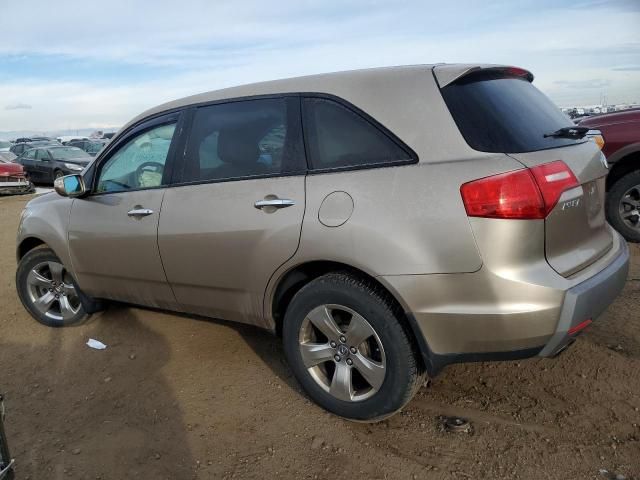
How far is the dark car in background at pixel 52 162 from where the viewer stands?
1848 centimetres

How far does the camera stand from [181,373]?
3.56 meters

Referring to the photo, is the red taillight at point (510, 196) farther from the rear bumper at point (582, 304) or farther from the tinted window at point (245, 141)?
the tinted window at point (245, 141)

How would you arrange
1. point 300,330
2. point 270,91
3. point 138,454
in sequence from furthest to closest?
point 270,91, point 300,330, point 138,454

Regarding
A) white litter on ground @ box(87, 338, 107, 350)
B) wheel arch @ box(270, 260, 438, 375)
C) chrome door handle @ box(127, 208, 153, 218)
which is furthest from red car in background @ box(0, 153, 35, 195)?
wheel arch @ box(270, 260, 438, 375)

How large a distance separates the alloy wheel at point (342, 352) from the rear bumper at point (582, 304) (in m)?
0.79

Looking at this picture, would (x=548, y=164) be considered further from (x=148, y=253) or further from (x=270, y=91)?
(x=148, y=253)

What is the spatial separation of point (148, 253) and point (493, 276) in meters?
2.21

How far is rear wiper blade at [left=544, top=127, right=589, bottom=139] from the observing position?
270 centimetres

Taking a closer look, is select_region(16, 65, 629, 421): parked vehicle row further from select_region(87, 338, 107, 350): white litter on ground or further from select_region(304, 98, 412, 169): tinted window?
select_region(87, 338, 107, 350): white litter on ground

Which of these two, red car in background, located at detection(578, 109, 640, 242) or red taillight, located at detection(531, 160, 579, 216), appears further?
red car in background, located at detection(578, 109, 640, 242)

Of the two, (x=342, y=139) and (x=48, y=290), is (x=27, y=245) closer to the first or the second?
(x=48, y=290)

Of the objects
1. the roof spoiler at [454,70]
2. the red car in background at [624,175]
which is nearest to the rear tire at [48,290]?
the roof spoiler at [454,70]

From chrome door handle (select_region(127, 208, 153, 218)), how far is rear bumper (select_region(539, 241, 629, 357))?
245cm

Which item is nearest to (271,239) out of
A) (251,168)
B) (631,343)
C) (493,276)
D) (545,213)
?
(251,168)
